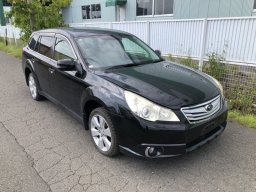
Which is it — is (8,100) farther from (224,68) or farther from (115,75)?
(224,68)

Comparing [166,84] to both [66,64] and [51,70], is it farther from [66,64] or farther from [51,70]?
[51,70]

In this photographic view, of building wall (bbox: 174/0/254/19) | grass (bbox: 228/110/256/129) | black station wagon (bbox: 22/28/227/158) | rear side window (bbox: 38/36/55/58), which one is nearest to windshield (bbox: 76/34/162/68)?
black station wagon (bbox: 22/28/227/158)

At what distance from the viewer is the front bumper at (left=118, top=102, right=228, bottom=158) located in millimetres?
2750

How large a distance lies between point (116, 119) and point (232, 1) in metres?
7.46

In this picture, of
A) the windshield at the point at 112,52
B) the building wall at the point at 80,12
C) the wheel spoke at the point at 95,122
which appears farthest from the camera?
the building wall at the point at 80,12

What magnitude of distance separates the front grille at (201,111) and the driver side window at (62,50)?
198 centimetres

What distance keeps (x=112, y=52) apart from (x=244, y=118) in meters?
2.63

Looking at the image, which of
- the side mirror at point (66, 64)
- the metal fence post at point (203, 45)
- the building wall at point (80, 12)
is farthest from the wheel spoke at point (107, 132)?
the building wall at point (80, 12)

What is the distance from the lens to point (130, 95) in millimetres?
2920

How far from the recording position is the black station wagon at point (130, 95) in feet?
9.16

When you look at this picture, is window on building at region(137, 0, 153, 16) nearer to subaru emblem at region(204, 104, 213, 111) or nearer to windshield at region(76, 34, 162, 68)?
windshield at region(76, 34, 162, 68)

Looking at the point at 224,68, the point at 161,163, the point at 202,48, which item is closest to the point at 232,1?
the point at 202,48

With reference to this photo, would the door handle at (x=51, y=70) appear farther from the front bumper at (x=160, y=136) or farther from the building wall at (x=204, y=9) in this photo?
the building wall at (x=204, y=9)

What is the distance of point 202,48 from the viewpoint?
598 cm
